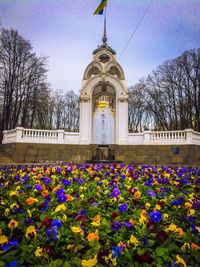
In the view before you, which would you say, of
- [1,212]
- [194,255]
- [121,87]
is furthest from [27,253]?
[121,87]

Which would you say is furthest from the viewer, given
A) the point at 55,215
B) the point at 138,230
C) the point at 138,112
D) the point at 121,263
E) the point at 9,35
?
the point at 138,112

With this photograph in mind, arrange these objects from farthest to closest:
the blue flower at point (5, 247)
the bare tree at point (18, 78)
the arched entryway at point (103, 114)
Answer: the bare tree at point (18, 78) → the arched entryway at point (103, 114) → the blue flower at point (5, 247)

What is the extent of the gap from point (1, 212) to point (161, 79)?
30.3 m

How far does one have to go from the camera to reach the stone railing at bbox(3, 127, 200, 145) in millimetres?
13953

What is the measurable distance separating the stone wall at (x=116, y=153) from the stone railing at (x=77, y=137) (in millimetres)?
301

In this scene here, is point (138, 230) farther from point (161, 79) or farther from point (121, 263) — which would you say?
point (161, 79)

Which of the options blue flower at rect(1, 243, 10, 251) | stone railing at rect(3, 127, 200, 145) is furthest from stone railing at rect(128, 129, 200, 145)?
blue flower at rect(1, 243, 10, 251)

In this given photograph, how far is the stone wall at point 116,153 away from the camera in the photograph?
13.8m

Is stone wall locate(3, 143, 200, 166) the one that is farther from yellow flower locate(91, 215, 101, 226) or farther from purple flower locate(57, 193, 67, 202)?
yellow flower locate(91, 215, 101, 226)

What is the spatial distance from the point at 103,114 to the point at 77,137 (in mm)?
3132

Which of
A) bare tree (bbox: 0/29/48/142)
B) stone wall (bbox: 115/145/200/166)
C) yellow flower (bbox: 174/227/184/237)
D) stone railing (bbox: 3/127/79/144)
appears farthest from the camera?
bare tree (bbox: 0/29/48/142)

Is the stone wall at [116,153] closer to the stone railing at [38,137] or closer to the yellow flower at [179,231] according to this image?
the stone railing at [38,137]

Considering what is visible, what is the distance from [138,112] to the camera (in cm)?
3750

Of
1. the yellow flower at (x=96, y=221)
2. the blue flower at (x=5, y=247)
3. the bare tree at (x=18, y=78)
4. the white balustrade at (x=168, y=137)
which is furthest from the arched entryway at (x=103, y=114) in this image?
the blue flower at (x=5, y=247)
